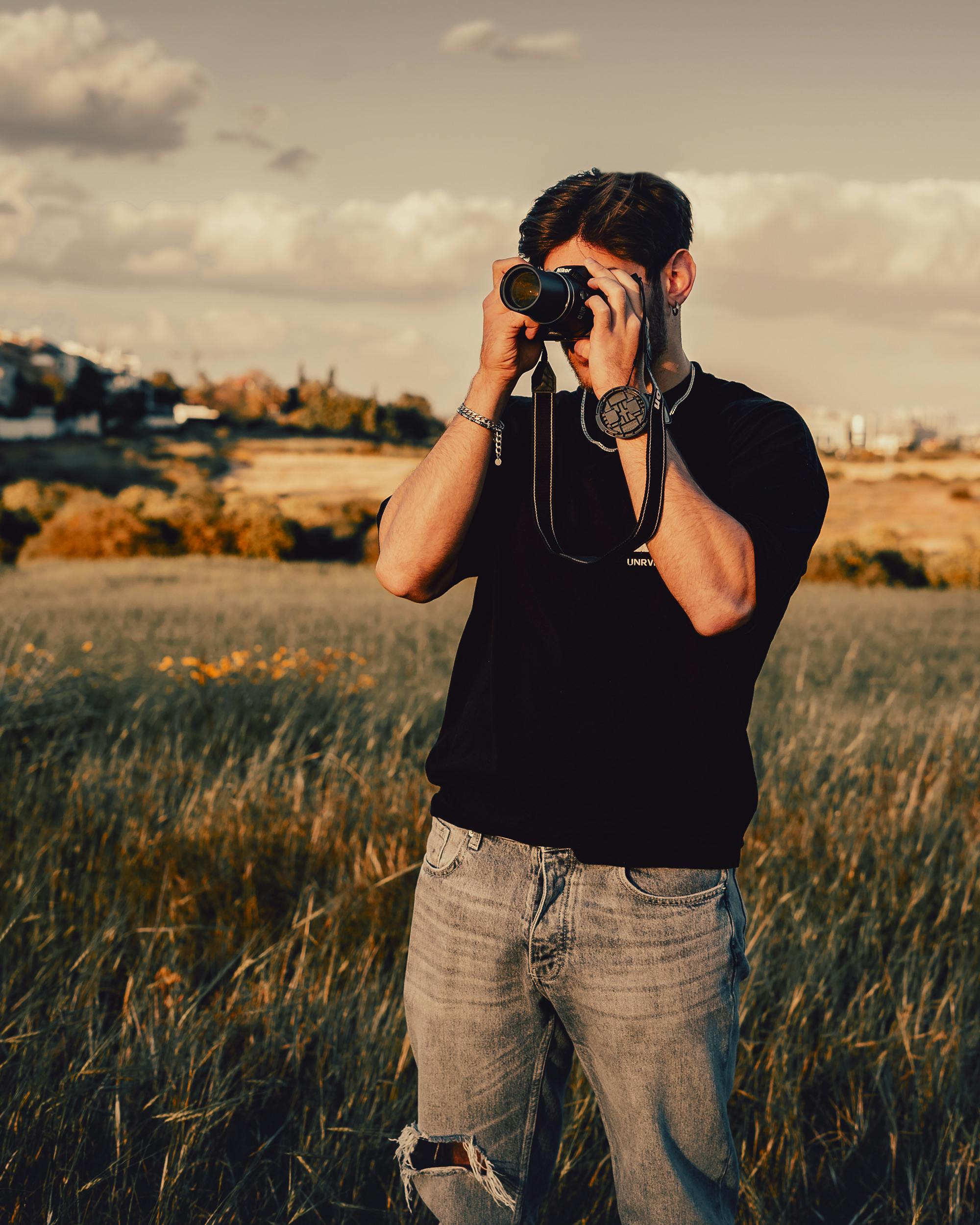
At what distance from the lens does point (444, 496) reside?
1.41 meters

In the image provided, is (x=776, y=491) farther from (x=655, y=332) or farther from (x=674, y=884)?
(x=674, y=884)

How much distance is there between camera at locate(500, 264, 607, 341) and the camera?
1.29 meters

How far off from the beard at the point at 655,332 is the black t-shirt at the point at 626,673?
82 millimetres

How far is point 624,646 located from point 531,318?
464mm

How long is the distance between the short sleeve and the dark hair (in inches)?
10.4

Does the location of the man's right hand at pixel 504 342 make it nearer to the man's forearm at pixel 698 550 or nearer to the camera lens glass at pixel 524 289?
the camera lens glass at pixel 524 289

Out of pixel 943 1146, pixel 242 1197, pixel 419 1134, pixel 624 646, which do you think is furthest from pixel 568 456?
pixel 943 1146

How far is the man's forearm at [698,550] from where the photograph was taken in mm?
1275

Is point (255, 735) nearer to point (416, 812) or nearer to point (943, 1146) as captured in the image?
point (416, 812)

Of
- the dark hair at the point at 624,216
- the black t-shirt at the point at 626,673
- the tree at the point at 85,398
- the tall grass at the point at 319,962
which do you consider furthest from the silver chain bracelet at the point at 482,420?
the tree at the point at 85,398

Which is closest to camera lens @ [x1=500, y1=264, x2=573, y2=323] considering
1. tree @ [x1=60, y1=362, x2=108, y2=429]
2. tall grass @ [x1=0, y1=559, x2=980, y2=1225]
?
tall grass @ [x1=0, y1=559, x2=980, y2=1225]

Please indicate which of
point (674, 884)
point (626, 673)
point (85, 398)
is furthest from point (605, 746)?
point (85, 398)

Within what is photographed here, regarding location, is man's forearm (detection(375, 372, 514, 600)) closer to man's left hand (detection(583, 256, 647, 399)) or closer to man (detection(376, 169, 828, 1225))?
man (detection(376, 169, 828, 1225))

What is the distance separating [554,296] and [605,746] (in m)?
0.61
